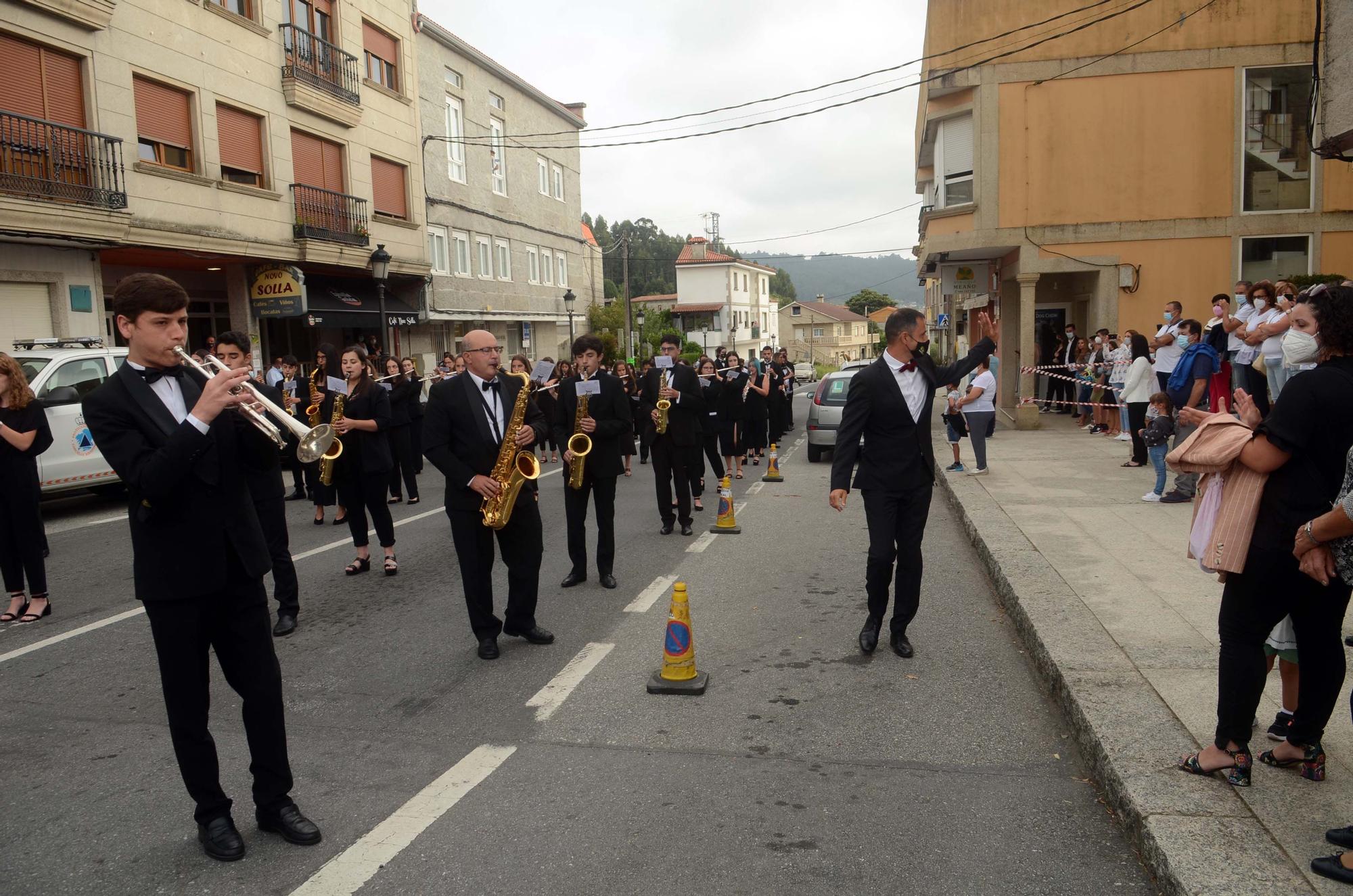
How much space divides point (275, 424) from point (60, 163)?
1497 centimetres

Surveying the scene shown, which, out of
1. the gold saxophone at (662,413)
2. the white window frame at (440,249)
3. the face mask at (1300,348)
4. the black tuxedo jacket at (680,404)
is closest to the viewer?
the face mask at (1300,348)

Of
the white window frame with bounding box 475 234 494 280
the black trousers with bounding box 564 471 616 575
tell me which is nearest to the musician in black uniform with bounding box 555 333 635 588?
the black trousers with bounding box 564 471 616 575

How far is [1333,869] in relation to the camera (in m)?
3.04

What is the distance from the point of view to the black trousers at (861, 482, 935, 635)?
5.88m

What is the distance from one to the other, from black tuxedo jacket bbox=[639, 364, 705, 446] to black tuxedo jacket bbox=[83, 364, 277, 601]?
647 centimetres

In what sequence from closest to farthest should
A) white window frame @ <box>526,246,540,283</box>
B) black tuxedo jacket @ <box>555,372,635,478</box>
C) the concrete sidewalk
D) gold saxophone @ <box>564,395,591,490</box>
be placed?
1. the concrete sidewalk
2. gold saxophone @ <box>564,395,591,490</box>
3. black tuxedo jacket @ <box>555,372,635,478</box>
4. white window frame @ <box>526,246,540,283</box>

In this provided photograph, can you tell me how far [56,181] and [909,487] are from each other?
15.4m

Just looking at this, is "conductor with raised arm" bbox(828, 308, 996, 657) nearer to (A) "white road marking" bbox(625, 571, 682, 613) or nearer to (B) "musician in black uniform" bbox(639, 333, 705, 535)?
(A) "white road marking" bbox(625, 571, 682, 613)

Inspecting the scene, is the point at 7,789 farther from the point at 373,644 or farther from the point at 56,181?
the point at 56,181

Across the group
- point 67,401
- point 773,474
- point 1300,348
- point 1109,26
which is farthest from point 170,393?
point 1109,26

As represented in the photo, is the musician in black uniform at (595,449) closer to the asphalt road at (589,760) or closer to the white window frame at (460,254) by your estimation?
the asphalt road at (589,760)

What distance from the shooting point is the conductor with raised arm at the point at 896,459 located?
5.87 meters

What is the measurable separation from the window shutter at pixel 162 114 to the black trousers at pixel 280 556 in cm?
1415

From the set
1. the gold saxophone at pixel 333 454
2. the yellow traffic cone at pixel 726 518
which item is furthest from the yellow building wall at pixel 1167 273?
the gold saxophone at pixel 333 454
